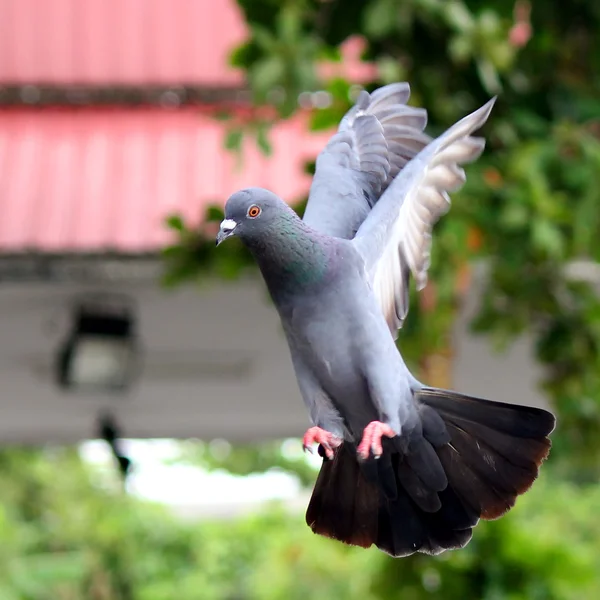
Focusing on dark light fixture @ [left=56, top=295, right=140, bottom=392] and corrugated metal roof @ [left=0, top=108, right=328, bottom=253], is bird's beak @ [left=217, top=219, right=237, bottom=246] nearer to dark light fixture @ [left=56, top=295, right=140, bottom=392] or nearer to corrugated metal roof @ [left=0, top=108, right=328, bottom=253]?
corrugated metal roof @ [left=0, top=108, right=328, bottom=253]

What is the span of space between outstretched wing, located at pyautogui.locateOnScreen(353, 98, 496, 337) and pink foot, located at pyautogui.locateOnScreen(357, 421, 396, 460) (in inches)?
7.7

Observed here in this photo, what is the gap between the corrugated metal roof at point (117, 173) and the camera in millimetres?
4070

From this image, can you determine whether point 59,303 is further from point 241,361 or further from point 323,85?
point 323,85

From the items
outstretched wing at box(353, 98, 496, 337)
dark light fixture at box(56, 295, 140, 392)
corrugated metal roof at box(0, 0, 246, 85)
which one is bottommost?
dark light fixture at box(56, 295, 140, 392)

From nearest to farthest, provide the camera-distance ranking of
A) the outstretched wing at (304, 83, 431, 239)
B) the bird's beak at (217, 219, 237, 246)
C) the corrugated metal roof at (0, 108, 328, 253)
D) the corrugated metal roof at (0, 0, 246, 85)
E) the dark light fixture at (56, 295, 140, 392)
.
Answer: the bird's beak at (217, 219, 237, 246)
the outstretched wing at (304, 83, 431, 239)
the corrugated metal roof at (0, 108, 328, 253)
the dark light fixture at (56, 295, 140, 392)
the corrugated metal roof at (0, 0, 246, 85)

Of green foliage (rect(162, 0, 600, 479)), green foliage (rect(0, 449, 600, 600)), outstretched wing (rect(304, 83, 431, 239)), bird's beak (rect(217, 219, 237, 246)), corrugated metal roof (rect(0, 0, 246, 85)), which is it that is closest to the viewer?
bird's beak (rect(217, 219, 237, 246))

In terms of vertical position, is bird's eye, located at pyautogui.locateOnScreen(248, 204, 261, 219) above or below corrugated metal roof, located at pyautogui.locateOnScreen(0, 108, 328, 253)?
above

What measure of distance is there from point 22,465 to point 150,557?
5.19 feet

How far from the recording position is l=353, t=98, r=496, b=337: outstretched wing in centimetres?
121

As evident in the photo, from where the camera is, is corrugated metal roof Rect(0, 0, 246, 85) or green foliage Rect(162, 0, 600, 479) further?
corrugated metal roof Rect(0, 0, 246, 85)

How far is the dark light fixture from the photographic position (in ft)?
14.7

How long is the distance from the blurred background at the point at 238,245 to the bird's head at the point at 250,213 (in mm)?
1285

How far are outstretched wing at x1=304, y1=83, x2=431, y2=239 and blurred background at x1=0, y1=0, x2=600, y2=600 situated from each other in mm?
861

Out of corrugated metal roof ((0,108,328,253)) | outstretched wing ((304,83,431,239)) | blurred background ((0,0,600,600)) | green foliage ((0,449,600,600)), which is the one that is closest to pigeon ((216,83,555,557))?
outstretched wing ((304,83,431,239))
